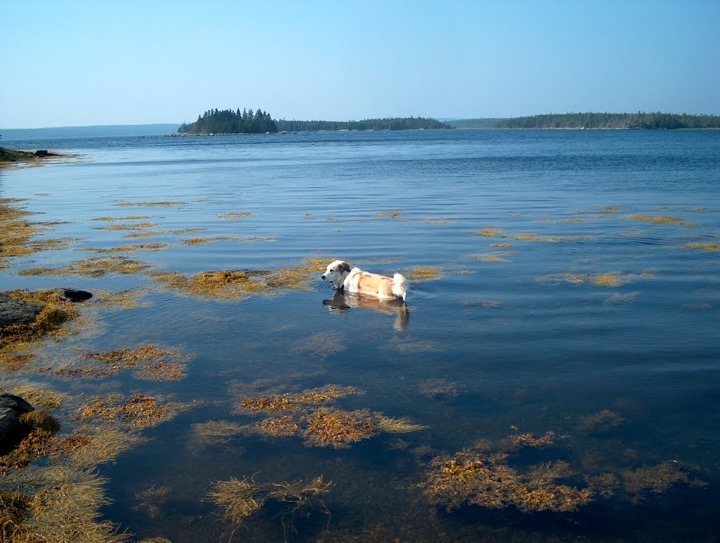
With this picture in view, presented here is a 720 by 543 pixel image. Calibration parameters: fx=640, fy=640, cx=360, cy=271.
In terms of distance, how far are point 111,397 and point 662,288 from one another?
1068 cm

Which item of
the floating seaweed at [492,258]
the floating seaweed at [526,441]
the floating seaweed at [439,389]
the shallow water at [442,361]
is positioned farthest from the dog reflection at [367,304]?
the floating seaweed at [526,441]

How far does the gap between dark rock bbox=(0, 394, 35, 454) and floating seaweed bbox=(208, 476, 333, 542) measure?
2.64 metres

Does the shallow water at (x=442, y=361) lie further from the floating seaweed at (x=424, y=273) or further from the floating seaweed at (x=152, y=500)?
the floating seaweed at (x=424, y=273)

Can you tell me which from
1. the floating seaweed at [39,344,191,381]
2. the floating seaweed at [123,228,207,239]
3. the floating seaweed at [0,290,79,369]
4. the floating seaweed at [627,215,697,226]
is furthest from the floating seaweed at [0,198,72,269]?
the floating seaweed at [627,215,697,226]

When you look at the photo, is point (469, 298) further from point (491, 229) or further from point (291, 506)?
point (491, 229)

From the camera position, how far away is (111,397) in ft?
27.6

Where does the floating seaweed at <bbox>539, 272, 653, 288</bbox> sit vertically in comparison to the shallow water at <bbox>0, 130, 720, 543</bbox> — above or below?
above

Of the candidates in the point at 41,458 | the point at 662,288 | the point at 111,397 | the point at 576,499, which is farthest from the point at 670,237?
the point at 41,458

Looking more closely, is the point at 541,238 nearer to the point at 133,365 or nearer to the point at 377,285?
the point at 377,285

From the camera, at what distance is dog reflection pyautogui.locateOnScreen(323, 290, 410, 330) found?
1197 cm

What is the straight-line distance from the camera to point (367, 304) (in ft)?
42.0

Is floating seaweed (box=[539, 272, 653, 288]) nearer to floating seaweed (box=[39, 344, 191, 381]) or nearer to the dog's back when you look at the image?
the dog's back

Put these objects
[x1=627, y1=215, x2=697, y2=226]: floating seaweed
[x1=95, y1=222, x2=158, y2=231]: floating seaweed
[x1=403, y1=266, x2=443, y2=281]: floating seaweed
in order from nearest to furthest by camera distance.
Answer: [x1=403, y1=266, x2=443, y2=281]: floating seaweed, [x1=627, y1=215, x2=697, y2=226]: floating seaweed, [x1=95, y1=222, x2=158, y2=231]: floating seaweed

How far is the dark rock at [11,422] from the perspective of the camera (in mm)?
7156
